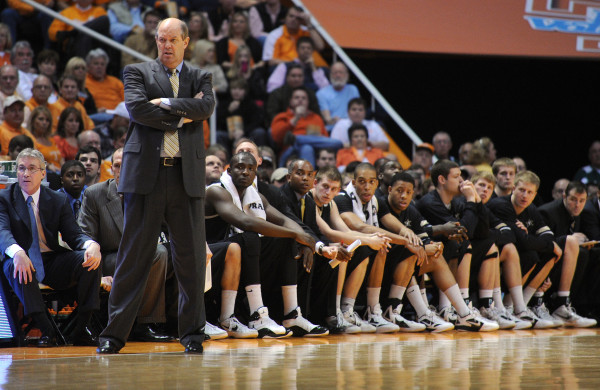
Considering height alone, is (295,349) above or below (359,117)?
below

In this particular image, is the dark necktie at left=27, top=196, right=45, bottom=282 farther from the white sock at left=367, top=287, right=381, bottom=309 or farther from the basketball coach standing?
the white sock at left=367, top=287, right=381, bottom=309

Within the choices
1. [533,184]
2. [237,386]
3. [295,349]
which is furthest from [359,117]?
[237,386]

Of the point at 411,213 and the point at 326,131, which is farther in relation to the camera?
the point at 326,131

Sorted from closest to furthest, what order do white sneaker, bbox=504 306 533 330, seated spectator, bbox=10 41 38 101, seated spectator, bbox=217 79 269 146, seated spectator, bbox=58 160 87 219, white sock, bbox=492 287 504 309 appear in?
1. seated spectator, bbox=58 160 87 219
2. white sneaker, bbox=504 306 533 330
3. white sock, bbox=492 287 504 309
4. seated spectator, bbox=10 41 38 101
5. seated spectator, bbox=217 79 269 146

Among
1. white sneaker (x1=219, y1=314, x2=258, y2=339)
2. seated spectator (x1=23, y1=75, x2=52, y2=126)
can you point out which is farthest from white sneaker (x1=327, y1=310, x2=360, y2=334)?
seated spectator (x1=23, y1=75, x2=52, y2=126)

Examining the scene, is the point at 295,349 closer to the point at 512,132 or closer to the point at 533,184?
the point at 533,184

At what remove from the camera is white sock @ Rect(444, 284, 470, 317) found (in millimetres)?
6297

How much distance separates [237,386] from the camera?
300 centimetres

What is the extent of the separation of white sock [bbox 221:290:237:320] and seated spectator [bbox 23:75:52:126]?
123 inches

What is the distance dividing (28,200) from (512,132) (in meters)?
7.56

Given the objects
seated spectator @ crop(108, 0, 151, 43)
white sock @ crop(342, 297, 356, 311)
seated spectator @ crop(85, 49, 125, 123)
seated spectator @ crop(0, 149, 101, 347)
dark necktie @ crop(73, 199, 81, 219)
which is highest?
seated spectator @ crop(108, 0, 151, 43)

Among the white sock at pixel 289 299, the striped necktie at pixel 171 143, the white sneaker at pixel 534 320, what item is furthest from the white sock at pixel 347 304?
the striped necktie at pixel 171 143

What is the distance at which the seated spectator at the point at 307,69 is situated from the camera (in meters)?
9.38

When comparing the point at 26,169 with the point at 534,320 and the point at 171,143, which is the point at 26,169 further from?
the point at 534,320
